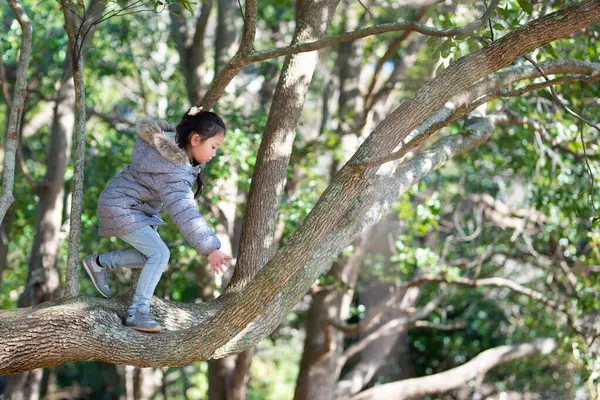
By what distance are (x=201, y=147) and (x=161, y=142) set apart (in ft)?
0.71

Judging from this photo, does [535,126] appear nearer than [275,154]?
No

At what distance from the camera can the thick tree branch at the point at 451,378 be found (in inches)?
356

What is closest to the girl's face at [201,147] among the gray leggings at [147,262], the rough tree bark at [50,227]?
the gray leggings at [147,262]

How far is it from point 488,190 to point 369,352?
10.9ft

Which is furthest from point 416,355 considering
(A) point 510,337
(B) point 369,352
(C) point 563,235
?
(C) point 563,235

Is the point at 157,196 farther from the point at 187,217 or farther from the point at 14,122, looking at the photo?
the point at 14,122

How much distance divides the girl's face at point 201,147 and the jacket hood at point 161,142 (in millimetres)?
59

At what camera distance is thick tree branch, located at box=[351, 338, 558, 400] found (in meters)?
9.04

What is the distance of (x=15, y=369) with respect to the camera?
376cm

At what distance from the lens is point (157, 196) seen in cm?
416

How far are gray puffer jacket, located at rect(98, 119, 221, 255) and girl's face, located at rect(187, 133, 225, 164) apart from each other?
63 millimetres

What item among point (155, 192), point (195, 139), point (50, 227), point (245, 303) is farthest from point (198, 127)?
point (50, 227)

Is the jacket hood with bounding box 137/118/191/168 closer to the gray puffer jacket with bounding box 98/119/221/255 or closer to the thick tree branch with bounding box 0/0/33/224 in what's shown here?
the gray puffer jacket with bounding box 98/119/221/255

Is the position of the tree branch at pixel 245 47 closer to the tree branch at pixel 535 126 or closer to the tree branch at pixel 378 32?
the tree branch at pixel 378 32
